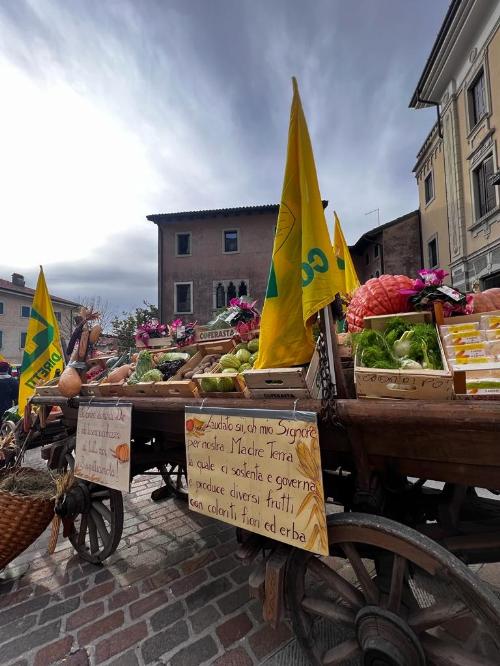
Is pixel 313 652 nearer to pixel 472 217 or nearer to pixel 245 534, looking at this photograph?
pixel 245 534

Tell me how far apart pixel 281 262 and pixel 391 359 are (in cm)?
78

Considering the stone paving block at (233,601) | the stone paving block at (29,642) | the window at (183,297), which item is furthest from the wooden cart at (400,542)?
the window at (183,297)

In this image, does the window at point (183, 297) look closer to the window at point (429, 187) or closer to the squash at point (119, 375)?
the window at point (429, 187)

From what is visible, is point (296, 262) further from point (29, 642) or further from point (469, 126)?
point (469, 126)

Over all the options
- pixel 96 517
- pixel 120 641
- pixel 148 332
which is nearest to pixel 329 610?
pixel 120 641

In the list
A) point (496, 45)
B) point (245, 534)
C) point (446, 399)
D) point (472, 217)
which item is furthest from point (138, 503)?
point (496, 45)

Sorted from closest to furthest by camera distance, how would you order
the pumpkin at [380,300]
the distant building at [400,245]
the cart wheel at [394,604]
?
1. the cart wheel at [394,604]
2. the pumpkin at [380,300]
3. the distant building at [400,245]

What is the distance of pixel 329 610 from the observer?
5.13 feet

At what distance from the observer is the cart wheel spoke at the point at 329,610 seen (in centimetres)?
155

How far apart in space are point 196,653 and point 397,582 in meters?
1.32

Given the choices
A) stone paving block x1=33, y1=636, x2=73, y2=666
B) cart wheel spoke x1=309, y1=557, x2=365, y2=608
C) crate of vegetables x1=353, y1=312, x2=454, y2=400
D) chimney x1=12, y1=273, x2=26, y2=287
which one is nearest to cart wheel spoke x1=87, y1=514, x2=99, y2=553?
stone paving block x1=33, y1=636, x2=73, y2=666

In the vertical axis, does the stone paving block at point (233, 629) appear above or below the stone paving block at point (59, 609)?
above

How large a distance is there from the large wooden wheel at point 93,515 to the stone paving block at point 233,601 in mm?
965

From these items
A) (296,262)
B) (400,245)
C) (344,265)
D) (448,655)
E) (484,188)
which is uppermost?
(400,245)
